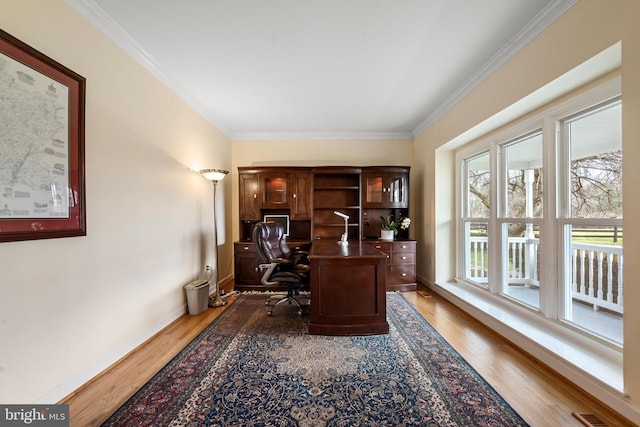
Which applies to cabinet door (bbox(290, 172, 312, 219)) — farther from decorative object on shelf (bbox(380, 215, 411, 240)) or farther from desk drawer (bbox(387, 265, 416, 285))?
desk drawer (bbox(387, 265, 416, 285))

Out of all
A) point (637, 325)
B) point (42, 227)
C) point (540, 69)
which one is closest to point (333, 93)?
point (540, 69)

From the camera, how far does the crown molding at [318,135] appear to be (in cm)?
446

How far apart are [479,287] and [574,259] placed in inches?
50.3

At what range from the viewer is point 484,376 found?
1756 millimetres

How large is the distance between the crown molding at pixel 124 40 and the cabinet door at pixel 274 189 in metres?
1.52

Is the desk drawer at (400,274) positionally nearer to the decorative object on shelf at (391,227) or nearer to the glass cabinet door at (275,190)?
the decorative object on shelf at (391,227)

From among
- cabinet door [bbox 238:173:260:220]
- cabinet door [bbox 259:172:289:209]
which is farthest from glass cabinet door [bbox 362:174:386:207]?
cabinet door [bbox 238:173:260:220]

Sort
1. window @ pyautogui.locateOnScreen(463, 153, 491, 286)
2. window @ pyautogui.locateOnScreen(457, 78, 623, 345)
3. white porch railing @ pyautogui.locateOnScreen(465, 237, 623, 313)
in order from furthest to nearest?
window @ pyautogui.locateOnScreen(463, 153, 491, 286), white porch railing @ pyautogui.locateOnScreen(465, 237, 623, 313), window @ pyautogui.locateOnScreen(457, 78, 623, 345)

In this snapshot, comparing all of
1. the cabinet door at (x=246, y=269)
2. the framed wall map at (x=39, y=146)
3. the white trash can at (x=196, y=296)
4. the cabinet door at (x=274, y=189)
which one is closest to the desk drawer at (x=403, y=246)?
the cabinet door at (x=274, y=189)

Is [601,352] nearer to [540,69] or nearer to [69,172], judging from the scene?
[540,69]

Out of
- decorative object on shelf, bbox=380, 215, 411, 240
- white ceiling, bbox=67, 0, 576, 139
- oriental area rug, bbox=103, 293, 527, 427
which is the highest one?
white ceiling, bbox=67, 0, 576, 139

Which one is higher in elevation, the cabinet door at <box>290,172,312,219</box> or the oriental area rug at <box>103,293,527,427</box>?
the cabinet door at <box>290,172,312,219</box>

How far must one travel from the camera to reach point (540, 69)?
1.88 m

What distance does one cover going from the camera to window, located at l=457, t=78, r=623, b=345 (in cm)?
181
